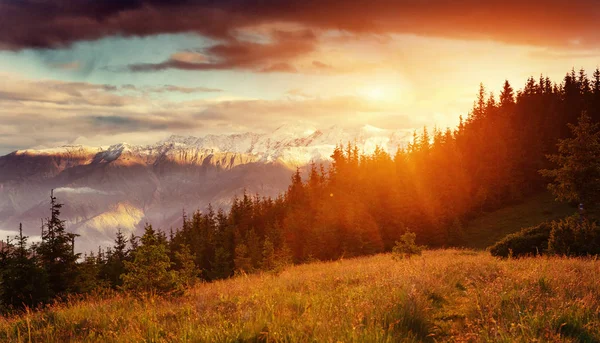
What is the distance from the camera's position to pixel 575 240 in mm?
17859

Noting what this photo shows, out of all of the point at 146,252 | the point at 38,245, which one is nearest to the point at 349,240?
the point at 38,245

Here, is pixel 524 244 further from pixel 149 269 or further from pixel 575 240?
pixel 149 269

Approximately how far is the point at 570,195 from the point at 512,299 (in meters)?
26.1

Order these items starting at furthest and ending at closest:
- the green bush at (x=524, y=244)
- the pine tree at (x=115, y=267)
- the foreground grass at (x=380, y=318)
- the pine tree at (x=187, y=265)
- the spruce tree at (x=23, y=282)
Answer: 1. the pine tree at (x=115, y=267)
2. the spruce tree at (x=23, y=282)
3. the pine tree at (x=187, y=265)
4. the green bush at (x=524, y=244)
5. the foreground grass at (x=380, y=318)

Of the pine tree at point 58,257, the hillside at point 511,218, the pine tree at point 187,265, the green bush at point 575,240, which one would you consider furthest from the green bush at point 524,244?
the pine tree at point 58,257

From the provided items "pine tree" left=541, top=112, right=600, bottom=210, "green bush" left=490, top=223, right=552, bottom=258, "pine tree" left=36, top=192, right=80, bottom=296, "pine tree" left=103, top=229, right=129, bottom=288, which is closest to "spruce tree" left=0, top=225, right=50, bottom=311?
"pine tree" left=36, top=192, right=80, bottom=296

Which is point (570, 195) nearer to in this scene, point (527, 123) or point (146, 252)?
point (146, 252)

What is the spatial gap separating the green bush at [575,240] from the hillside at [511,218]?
31.9 m

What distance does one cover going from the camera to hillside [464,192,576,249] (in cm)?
5156

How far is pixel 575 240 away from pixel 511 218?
4394 cm

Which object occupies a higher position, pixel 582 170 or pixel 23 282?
pixel 582 170

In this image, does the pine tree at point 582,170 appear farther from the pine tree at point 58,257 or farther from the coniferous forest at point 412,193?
the pine tree at point 58,257

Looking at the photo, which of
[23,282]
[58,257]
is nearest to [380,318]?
[23,282]

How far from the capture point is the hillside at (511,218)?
5156cm
